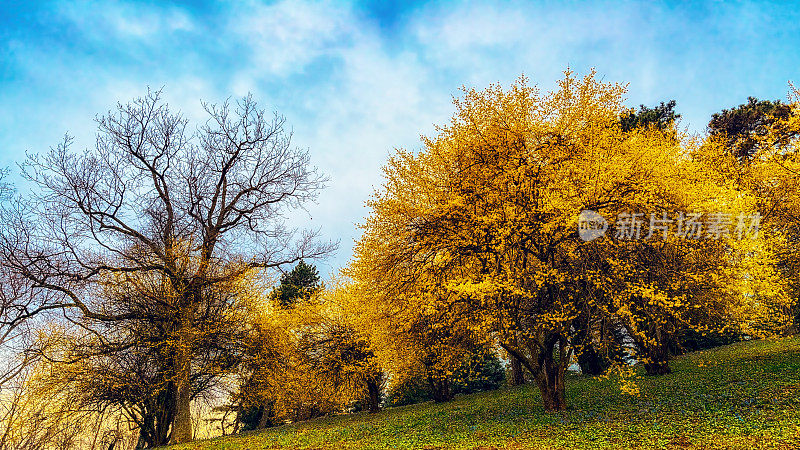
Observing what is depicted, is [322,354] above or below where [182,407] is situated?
above

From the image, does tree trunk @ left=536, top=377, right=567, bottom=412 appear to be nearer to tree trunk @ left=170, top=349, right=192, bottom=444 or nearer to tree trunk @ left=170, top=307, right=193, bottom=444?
tree trunk @ left=170, top=307, right=193, bottom=444

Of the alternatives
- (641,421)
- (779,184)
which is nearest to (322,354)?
(641,421)

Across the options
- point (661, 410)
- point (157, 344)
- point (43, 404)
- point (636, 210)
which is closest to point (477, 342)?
point (661, 410)

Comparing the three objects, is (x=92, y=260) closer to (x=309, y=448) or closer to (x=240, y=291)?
(x=240, y=291)

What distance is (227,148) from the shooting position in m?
20.1

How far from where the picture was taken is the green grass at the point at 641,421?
840cm

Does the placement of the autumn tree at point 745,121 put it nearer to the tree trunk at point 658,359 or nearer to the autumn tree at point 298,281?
the tree trunk at point 658,359

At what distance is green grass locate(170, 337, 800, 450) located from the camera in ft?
27.6

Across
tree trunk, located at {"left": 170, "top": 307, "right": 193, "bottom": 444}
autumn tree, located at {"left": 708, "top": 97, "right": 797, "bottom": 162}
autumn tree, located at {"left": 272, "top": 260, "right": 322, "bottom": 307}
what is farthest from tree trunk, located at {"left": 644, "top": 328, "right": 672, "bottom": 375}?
autumn tree, located at {"left": 272, "top": 260, "right": 322, "bottom": 307}

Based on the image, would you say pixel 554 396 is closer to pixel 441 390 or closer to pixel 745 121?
pixel 441 390

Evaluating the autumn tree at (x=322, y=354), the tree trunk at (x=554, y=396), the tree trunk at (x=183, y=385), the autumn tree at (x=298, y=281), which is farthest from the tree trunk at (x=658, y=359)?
the autumn tree at (x=298, y=281)

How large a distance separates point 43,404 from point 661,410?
65.8 feet

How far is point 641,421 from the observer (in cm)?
985

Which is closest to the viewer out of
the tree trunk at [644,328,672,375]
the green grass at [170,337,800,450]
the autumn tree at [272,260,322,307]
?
the green grass at [170,337,800,450]
